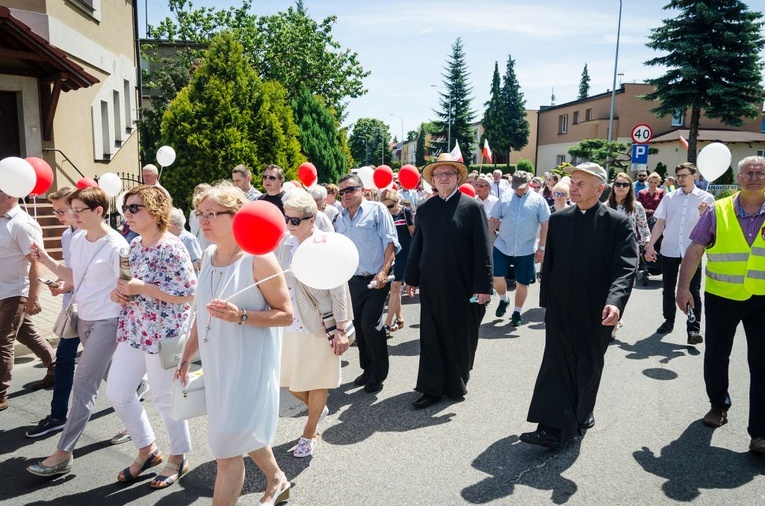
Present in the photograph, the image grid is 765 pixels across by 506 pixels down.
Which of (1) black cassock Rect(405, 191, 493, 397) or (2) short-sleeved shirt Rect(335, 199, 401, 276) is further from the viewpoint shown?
(2) short-sleeved shirt Rect(335, 199, 401, 276)

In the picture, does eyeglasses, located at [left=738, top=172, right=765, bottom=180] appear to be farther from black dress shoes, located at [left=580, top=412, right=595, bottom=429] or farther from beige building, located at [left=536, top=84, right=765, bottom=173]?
beige building, located at [left=536, top=84, right=765, bottom=173]

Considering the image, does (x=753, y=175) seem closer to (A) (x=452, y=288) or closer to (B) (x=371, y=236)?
(A) (x=452, y=288)

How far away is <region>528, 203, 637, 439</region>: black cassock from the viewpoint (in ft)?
13.6

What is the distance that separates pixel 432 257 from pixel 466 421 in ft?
4.78

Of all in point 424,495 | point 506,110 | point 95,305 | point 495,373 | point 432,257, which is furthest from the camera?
point 506,110

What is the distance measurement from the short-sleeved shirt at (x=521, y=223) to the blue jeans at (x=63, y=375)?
18.9 feet

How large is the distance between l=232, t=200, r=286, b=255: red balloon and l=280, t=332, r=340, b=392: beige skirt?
153 centimetres

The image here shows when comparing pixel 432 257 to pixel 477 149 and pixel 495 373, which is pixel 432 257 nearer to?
A: pixel 495 373

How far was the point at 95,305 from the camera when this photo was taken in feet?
13.1

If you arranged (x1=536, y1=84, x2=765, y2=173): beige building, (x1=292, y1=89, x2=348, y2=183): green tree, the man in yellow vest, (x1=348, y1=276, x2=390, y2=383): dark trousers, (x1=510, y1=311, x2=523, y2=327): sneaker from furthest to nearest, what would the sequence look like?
(x1=536, y1=84, x2=765, y2=173): beige building → (x1=292, y1=89, x2=348, y2=183): green tree → (x1=510, y1=311, x2=523, y2=327): sneaker → (x1=348, y1=276, x2=390, y2=383): dark trousers → the man in yellow vest

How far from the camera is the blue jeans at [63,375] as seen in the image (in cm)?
446

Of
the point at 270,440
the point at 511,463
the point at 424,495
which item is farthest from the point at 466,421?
the point at 270,440

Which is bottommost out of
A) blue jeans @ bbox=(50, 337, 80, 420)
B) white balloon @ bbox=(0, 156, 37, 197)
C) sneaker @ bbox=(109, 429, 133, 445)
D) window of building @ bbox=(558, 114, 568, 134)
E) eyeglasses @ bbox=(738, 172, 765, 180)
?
sneaker @ bbox=(109, 429, 133, 445)

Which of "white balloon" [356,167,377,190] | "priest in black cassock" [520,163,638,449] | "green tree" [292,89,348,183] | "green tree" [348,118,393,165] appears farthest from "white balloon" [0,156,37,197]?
"green tree" [348,118,393,165]
